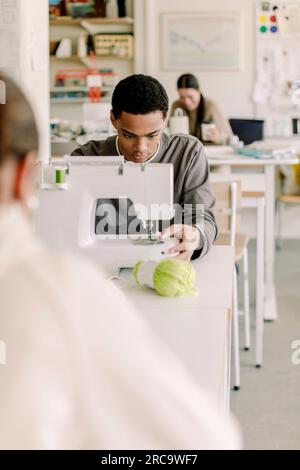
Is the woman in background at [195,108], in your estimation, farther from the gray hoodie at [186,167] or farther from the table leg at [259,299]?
the gray hoodie at [186,167]

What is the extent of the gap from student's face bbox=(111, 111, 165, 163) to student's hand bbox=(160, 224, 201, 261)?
309mm

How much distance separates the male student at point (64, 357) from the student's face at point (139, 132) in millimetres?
1476

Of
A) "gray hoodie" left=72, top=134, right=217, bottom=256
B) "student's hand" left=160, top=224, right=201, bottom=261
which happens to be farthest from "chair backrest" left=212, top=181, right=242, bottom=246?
"student's hand" left=160, top=224, right=201, bottom=261

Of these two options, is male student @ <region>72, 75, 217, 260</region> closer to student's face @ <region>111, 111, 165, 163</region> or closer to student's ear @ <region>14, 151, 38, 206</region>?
student's face @ <region>111, 111, 165, 163</region>

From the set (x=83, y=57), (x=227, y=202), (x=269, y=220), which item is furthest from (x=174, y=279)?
(x=83, y=57)

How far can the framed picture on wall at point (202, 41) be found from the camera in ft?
20.9

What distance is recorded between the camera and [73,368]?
0.81 metres

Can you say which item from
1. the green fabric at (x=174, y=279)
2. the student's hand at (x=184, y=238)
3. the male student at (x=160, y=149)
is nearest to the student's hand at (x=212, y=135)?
the male student at (x=160, y=149)

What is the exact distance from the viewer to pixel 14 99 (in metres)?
0.85

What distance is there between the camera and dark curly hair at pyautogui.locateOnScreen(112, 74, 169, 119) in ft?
7.68

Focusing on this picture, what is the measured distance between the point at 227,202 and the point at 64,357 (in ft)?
8.18
